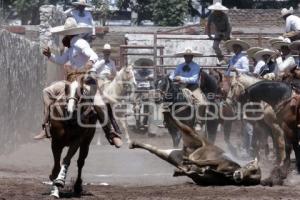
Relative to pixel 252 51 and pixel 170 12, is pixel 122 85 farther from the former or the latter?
pixel 170 12

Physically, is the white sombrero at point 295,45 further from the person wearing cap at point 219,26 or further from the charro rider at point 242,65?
the person wearing cap at point 219,26

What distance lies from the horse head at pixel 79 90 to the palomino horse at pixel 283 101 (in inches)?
131

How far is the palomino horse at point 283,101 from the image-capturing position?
1386 centimetres

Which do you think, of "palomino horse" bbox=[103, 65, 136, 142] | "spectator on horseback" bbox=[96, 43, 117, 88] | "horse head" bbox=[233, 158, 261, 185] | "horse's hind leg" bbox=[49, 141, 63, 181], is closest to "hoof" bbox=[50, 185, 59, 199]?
"horse's hind leg" bbox=[49, 141, 63, 181]

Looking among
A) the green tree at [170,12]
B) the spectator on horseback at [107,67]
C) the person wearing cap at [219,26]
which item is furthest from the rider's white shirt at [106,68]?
the green tree at [170,12]

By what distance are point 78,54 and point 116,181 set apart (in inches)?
99.6

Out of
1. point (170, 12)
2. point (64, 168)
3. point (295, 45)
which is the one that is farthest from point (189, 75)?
point (170, 12)

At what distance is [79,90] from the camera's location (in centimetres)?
1162

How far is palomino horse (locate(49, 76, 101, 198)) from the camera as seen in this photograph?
453 inches

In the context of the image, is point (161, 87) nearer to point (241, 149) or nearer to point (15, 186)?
point (241, 149)

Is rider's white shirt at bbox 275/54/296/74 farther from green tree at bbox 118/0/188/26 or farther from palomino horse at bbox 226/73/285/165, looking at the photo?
green tree at bbox 118/0/188/26

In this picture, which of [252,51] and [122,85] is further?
[122,85]

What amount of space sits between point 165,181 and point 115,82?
8.28 metres

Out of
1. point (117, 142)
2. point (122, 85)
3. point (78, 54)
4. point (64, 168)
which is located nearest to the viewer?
point (64, 168)
